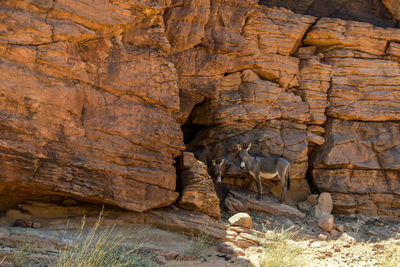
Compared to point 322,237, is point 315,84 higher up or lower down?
higher up

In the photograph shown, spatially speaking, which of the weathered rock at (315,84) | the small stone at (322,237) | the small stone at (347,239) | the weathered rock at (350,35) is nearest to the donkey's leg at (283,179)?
the weathered rock at (315,84)

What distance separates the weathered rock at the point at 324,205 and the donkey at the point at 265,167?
4.24 ft

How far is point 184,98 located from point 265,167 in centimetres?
389

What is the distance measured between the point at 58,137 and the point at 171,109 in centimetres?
305

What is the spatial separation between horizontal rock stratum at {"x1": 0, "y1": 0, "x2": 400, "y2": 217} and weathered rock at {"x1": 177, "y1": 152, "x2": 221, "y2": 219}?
0.41m

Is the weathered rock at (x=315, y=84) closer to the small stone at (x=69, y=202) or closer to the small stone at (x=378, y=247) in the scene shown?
the small stone at (x=378, y=247)

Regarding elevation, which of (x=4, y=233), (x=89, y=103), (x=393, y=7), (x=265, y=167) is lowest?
(x=4, y=233)

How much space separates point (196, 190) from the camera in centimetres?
998

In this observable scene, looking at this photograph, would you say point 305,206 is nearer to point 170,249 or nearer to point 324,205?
point 324,205

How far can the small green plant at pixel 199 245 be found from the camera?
317 inches

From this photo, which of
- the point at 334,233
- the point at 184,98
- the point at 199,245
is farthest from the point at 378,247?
the point at 184,98

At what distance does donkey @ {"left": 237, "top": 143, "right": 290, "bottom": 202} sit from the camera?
508 inches

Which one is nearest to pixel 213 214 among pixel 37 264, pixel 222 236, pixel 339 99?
pixel 222 236

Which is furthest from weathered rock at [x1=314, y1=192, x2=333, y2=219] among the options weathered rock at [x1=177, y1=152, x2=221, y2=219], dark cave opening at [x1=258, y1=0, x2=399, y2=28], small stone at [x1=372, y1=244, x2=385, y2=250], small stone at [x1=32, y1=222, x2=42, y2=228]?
small stone at [x1=32, y1=222, x2=42, y2=228]
